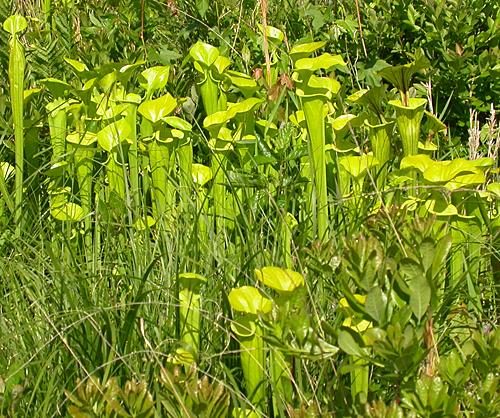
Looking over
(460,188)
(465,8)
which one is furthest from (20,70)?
(465,8)

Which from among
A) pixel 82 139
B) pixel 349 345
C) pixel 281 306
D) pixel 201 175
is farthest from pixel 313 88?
pixel 349 345

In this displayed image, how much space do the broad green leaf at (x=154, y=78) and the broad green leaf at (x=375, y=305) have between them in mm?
1345

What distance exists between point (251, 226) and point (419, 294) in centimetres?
91

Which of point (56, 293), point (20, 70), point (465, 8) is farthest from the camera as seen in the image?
point (465, 8)

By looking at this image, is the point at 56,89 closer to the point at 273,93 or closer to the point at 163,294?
the point at 273,93

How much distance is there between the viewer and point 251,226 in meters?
2.22

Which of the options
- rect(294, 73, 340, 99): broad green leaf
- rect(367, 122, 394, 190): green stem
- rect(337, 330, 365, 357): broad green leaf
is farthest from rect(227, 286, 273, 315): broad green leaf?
rect(367, 122, 394, 190): green stem

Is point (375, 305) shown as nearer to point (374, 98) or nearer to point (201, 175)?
point (374, 98)

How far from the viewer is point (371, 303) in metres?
1.35

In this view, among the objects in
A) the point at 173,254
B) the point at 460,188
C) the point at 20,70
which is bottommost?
the point at 173,254

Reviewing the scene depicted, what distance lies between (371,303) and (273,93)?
1501 millimetres

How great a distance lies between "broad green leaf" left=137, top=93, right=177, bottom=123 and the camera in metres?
2.40

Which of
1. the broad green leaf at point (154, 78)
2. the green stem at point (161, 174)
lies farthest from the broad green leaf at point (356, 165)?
the broad green leaf at point (154, 78)

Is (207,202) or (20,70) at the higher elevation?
(20,70)
